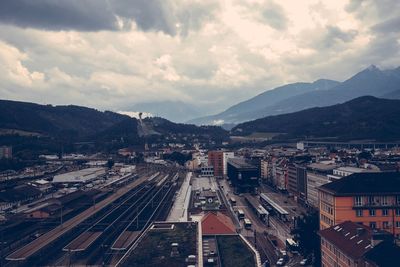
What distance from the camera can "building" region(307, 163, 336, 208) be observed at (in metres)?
35.0

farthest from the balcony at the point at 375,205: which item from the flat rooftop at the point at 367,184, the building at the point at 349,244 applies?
the building at the point at 349,244

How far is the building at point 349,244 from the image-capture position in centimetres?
1531

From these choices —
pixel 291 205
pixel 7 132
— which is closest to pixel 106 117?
pixel 7 132

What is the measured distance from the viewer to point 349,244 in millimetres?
16859

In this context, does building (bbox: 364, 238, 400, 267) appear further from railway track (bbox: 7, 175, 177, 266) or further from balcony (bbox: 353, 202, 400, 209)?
railway track (bbox: 7, 175, 177, 266)

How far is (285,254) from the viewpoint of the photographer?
23219 mm

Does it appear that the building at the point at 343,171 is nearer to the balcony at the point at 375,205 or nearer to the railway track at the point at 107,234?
the balcony at the point at 375,205

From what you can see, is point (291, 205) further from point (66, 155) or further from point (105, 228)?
point (66, 155)

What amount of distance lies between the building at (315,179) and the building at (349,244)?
1514 centimetres

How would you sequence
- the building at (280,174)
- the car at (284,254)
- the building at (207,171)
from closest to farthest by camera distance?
the car at (284,254), the building at (280,174), the building at (207,171)

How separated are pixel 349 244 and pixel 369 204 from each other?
4.73 meters

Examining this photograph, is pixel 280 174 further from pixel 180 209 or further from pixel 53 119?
pixel 53 119

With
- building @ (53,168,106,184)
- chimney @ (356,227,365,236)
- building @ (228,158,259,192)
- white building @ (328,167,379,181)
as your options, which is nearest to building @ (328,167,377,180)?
white building @ (328,167,379,181)

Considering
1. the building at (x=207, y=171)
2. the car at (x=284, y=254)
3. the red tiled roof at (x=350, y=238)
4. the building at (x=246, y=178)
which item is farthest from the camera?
the building at (x=207, y=171)
